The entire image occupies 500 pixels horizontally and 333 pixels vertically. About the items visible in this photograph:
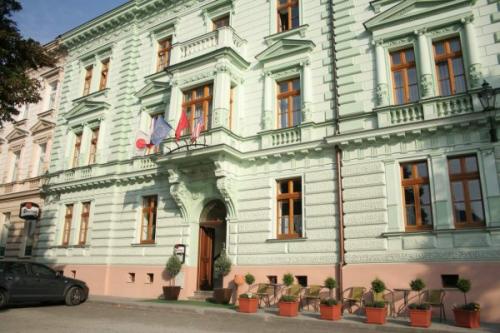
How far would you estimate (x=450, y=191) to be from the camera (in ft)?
40.5

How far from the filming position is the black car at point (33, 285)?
45.1 feet

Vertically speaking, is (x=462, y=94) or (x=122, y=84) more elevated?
(x=122, y=84)

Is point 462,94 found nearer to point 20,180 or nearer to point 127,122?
point 127,122

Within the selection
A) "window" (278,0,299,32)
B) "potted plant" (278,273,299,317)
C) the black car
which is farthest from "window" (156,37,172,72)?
"potted plant" (278,273,299,317)

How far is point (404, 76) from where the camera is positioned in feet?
47.0

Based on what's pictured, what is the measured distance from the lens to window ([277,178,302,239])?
15125 millimetres

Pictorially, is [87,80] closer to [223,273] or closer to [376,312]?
[223,273]

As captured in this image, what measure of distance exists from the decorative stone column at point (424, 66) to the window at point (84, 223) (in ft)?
57.2

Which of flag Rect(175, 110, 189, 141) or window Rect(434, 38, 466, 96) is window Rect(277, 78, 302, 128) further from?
window Rect(434, 38, 466, 96)

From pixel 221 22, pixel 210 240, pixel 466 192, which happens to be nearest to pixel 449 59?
pixel 466 192

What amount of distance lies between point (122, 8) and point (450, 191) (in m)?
20.0

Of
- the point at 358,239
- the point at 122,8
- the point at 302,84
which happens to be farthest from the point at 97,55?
the point at 358,239

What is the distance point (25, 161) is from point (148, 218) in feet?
41.9

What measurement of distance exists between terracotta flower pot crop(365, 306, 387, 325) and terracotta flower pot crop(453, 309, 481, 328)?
179cm
